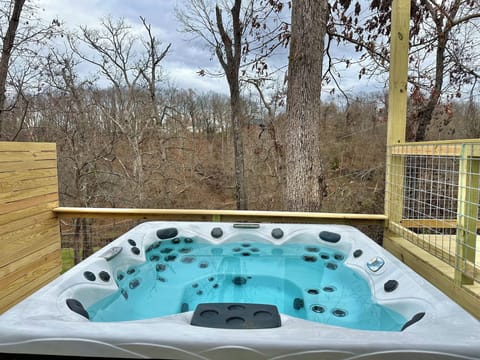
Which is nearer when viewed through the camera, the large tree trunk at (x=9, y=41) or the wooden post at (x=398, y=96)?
the wooden post at (x=398, y=96)

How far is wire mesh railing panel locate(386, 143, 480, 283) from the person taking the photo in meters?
1.36

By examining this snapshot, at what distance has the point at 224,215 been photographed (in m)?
2.54

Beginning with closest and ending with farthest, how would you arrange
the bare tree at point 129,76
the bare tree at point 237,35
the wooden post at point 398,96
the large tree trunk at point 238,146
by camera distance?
the wooden post at point 398,96
the bare tree at point 237,35
the large tree trunk at point 238,146
the bare tree at point 129,76

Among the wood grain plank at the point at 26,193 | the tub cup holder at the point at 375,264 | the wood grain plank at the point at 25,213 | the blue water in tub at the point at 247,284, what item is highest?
the wood grain plank at the point at 26,193

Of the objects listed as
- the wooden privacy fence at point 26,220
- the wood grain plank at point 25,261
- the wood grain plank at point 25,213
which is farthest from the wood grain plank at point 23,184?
the wood grain plank at point 25,261

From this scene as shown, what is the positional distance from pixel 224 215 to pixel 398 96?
1.62 metres

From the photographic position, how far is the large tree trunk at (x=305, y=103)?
2898 mm

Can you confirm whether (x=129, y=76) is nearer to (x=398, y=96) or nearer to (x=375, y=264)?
(x=398, y=96)

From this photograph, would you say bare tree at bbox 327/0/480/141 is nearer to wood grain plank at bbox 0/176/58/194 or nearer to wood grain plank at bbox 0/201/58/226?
wood grain plank at bbox 0/176/58/194

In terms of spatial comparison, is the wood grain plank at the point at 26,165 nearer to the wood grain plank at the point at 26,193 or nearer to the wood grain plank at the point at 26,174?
the wood grain plank at the point at 26,174

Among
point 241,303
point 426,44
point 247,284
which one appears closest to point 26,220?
point 247,284

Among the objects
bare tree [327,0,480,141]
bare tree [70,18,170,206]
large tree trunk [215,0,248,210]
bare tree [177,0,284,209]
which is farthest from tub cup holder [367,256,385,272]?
bare tree [70,18,170,206]

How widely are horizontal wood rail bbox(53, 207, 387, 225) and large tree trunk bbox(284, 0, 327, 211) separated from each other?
0.55m

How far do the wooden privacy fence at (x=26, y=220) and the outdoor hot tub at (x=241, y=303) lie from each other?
67cm
